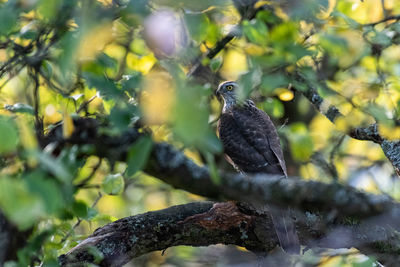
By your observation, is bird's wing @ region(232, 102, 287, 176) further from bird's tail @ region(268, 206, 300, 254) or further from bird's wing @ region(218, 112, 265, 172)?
bird's tail @ region(268, 206, 300, 254)

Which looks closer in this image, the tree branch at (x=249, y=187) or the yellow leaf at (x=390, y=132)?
the tree branch at (x=249, y=187)

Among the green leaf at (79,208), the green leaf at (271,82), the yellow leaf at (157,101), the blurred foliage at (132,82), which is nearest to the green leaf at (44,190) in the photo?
the blurred foliage at (132,82)

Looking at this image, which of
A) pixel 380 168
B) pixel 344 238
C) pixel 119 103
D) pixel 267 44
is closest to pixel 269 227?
pixel 344 238

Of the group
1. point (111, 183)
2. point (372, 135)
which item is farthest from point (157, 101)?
point (372, 135)

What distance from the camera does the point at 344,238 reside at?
11.6 ft

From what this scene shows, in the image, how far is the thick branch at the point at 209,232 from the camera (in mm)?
3502

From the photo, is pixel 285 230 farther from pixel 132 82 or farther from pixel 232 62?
pixel 232 62

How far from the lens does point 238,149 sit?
492 centimetres

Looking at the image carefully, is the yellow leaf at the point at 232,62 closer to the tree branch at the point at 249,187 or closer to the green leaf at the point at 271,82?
the green leaf at the point at 271,82

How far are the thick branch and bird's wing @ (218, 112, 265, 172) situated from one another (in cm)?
101

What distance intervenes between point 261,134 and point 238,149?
0.99 feet

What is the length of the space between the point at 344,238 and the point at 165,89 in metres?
2.40

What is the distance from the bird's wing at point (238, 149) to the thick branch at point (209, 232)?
3.32 feet

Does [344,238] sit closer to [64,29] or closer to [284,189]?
[284,189]
